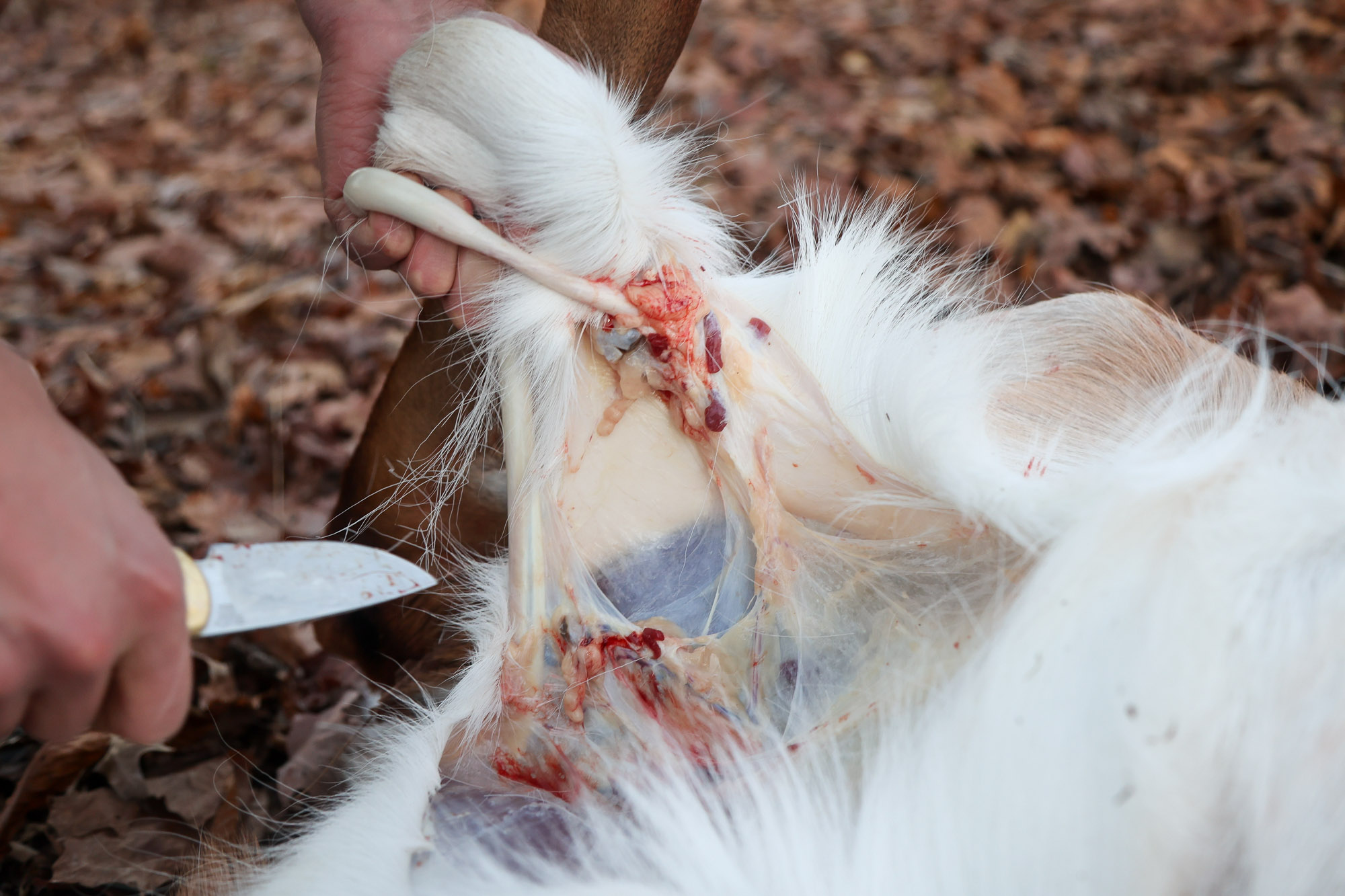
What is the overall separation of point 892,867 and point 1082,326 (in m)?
0.73

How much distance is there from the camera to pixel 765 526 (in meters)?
1.16

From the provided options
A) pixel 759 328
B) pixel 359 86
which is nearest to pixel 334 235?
pixel 359 86

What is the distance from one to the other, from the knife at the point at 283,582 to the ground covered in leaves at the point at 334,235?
1.38ft

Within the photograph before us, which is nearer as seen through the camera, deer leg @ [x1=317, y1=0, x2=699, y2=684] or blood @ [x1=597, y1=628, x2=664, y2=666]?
blood @ [x1=597, y1=628, x2=664, y2=666]

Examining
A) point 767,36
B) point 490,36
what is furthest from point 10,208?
point 490,36

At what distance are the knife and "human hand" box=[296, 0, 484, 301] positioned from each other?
0.36m

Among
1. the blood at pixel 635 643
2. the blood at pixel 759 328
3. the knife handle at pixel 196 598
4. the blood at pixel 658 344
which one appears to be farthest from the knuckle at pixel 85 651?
the blood at pixel 759 328

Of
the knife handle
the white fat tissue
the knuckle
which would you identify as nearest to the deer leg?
the white fat tissue

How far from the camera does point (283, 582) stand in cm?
107

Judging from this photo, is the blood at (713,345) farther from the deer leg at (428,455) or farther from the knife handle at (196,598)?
the knife handle at (196,598)

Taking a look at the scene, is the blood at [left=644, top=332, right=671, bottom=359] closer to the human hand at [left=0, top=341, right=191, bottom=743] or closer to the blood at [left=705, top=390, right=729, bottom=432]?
the blood at [left=705, top=390, right=729, bottom=432]

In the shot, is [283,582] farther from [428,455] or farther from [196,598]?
[428,455]

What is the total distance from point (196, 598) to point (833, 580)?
0.70m

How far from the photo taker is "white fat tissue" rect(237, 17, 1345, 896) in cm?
81
